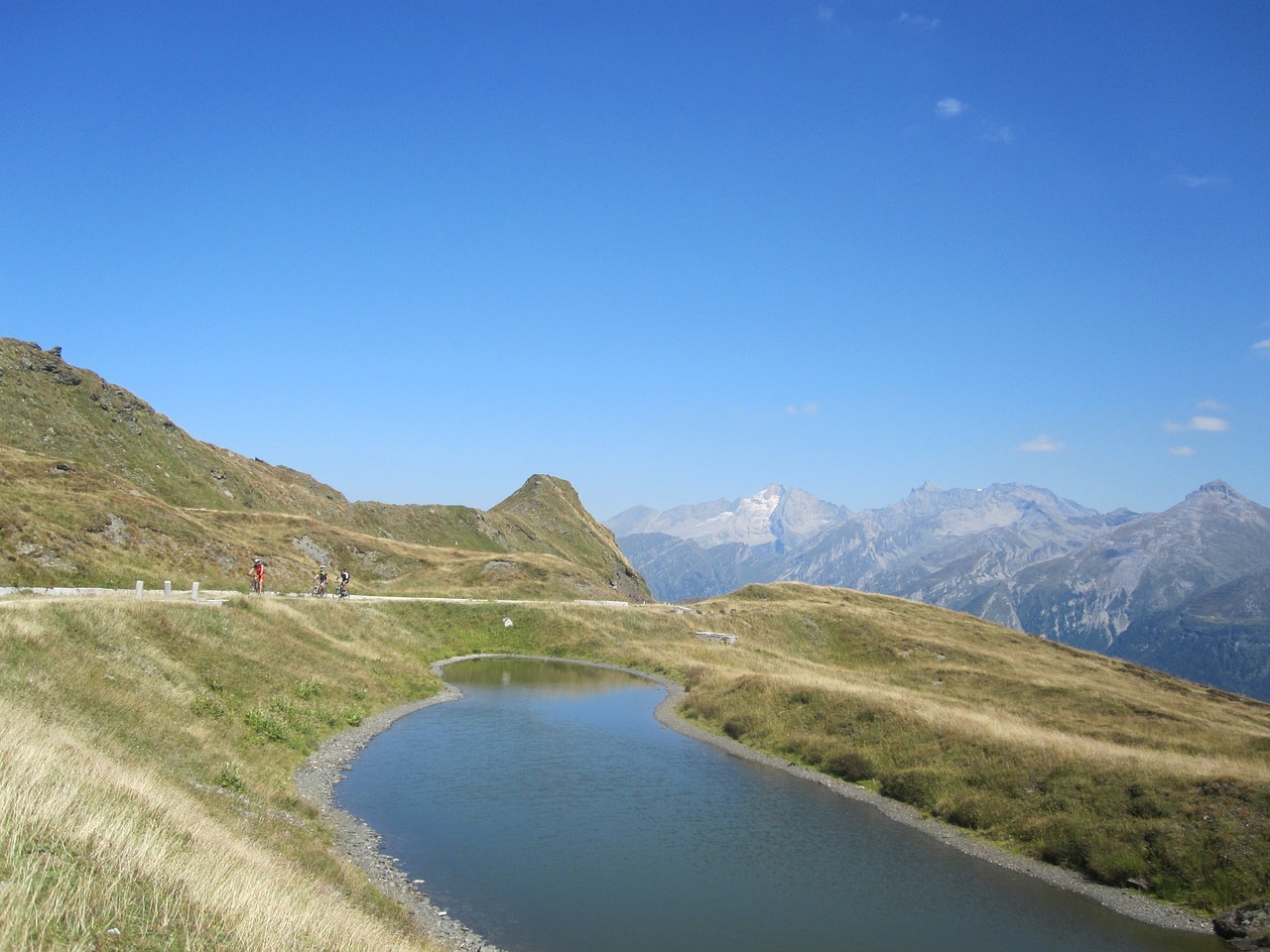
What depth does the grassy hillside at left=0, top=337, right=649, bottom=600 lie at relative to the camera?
73.6m

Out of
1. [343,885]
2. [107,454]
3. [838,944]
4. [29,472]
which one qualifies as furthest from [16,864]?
[107,454]

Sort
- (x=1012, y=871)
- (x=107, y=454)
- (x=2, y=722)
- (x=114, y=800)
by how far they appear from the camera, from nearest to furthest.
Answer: (x=114, y=800)
(x=2, y=722)
(x=1012, y=871)
(x=107, y=454)

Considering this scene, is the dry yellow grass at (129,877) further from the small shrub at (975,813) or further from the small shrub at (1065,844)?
the small shrub at (975,813)

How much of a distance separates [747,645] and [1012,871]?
59.8 metres

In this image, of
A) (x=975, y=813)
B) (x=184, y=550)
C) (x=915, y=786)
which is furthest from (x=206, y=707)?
(x=184, y=550)

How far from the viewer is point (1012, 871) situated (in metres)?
31.1

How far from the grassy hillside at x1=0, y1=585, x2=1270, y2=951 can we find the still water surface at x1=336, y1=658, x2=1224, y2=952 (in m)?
3.68

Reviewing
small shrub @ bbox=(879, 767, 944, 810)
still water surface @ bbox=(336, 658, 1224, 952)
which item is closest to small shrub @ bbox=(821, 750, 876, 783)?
small shrub @ bbox=(879, 767, 944, 810)

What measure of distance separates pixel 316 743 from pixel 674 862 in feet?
69.5

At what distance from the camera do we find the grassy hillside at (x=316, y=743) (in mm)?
13297

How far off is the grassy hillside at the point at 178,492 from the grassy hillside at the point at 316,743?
18142 mm

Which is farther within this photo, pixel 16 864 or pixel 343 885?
pixel 343 885

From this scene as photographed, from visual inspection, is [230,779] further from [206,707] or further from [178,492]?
[178,492]

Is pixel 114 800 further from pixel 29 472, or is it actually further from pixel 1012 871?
pixel 29 472
